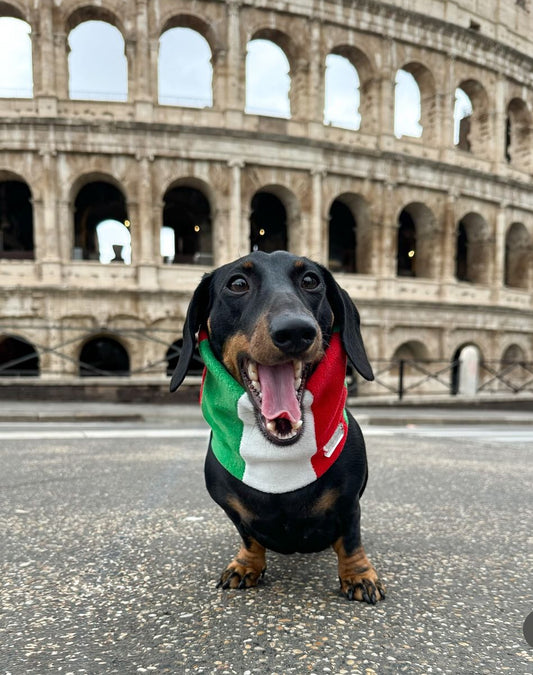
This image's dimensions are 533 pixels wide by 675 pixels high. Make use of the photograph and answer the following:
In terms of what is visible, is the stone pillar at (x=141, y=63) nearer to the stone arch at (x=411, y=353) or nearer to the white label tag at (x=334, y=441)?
the stone arch at (x=411, y=353)

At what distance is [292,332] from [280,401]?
0.88 feet

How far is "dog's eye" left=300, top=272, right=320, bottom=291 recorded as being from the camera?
1720mm

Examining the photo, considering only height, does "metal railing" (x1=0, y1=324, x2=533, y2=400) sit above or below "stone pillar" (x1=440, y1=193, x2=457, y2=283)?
below

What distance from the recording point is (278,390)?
4.95ft

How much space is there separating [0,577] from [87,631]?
74 cm

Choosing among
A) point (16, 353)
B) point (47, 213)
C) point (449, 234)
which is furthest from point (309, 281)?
point (449, 234)

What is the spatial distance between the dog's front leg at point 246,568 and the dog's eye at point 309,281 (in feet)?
3.42

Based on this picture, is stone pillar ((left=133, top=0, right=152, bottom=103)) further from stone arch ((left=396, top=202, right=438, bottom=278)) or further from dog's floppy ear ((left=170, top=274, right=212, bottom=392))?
dog's floppy ear ((left=170, top=274, right=212, bottom=392))

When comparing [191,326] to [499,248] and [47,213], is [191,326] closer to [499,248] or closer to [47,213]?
[47,213]

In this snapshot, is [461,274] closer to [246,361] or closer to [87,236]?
[87,236]

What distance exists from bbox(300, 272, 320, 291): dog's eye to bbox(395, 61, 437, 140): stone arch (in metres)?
20.5

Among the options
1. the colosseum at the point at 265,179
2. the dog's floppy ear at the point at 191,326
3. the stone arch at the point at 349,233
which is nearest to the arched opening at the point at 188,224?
the colosseum at the point at 265,179

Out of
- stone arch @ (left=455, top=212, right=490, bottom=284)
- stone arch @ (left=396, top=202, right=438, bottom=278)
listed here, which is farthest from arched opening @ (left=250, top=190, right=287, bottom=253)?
stone arch @ (left=455, top=212, right=490, bottom=284)

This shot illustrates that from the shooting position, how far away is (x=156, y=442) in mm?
6109
